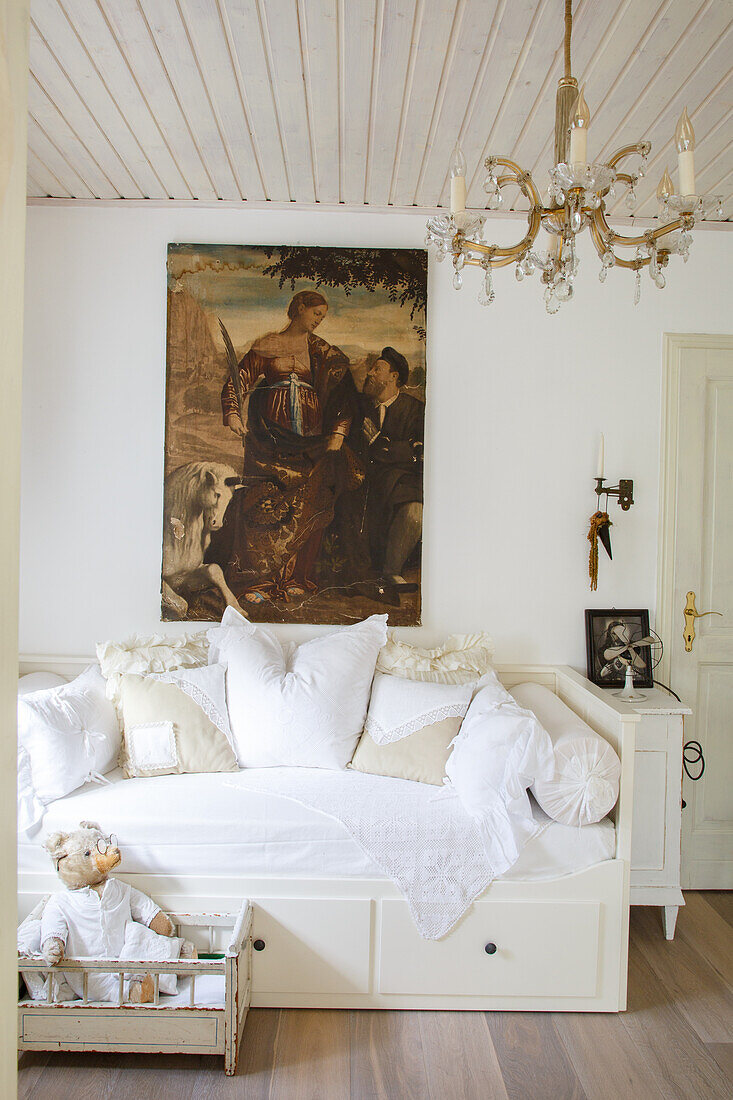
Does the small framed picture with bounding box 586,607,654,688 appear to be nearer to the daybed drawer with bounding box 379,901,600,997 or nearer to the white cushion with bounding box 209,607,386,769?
the white cushion with bounding box 209,607,386,769

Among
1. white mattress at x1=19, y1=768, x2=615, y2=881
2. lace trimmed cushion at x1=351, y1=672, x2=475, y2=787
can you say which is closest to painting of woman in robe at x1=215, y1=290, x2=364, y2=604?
lace trimmed cushion at x1=351, y1=672, x2=475, y2=787

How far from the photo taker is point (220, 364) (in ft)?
9.43

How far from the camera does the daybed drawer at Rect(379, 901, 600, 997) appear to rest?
213cm

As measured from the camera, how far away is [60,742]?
2.22m

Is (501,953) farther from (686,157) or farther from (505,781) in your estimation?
(686,157)

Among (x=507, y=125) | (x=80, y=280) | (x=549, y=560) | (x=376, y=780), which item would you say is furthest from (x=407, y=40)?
(x=376, y=780)

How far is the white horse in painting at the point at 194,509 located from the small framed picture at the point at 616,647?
1.35m

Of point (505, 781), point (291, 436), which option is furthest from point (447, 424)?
point (505, 781)

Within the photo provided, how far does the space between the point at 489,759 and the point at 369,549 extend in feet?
3.24

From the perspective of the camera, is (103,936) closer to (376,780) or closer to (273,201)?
(376,780)

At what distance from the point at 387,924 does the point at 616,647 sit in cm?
136

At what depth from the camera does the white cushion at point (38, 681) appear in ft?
8.75

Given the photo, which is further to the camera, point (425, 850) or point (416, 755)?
point (416, 755)

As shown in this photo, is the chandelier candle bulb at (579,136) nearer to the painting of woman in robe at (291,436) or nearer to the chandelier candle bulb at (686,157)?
the chandelier candle bulb at (686,157)
